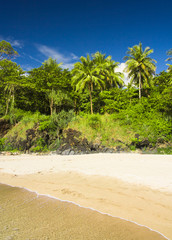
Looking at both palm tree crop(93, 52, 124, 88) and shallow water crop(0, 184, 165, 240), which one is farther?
palm tree crop(93, 52, 124, 88)

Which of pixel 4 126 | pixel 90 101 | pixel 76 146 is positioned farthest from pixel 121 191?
pixel 90 101

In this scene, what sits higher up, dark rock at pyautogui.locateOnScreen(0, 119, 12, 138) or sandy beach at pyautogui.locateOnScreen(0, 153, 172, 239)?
dark rock at pyautogui.locateOnScreen(0, 119, 12, 138)

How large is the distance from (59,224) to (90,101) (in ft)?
67.8

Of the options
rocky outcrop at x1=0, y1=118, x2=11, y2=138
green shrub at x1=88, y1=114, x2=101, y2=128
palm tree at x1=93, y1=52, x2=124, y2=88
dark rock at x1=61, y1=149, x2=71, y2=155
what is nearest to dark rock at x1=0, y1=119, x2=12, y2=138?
rocky outcrop at x1=0, y1=118, x2=11, y2=138

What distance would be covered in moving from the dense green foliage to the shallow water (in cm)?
956

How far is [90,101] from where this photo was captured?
22.4 metres

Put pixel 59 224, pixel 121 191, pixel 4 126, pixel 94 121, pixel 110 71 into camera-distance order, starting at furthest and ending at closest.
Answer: pixel 110 71, pixel 4 126, pixel 94 121, pixel 121 191, pixel 59 224

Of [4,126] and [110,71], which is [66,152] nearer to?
[4,126]

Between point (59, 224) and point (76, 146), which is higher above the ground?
point (59, 224)

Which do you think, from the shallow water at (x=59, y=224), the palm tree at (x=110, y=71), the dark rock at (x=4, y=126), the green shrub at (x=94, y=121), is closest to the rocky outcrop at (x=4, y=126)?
the dark rock at (x=4, y=126)

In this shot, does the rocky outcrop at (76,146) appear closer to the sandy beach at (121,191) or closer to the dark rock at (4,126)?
the sandy beach at (121,191)

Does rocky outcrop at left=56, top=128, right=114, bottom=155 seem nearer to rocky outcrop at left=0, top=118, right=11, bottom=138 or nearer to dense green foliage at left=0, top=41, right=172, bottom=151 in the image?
dense green foliage at left=0, top=41, right=172, bottom=151

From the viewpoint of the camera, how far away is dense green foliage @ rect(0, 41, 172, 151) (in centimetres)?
1303

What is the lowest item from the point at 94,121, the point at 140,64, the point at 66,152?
the point at 66,152
